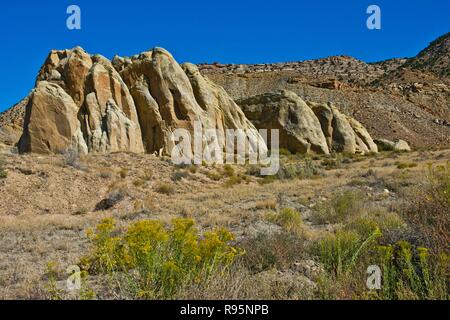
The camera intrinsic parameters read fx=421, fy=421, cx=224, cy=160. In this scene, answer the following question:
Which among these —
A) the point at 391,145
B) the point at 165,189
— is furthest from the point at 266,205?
the point at 391,145

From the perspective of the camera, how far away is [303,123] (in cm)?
3628

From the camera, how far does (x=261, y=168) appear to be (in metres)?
23.4

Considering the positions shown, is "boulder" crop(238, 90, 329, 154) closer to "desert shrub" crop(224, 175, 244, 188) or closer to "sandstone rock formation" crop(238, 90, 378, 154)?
"sandstone rock formation" crop(238, 90, 378, 154)

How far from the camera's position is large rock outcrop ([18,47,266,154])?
2083cm

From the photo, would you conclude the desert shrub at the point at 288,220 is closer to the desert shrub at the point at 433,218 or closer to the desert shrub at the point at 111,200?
the desert shrub at the point at 433,218

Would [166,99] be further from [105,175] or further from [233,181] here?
[105,175]

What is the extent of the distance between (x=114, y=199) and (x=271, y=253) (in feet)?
29.1

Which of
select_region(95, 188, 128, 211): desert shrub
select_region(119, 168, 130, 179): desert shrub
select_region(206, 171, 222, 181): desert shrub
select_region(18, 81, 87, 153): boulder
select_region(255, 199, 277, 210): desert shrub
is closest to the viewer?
select_region(255, 199, 277, 210): desert shrub

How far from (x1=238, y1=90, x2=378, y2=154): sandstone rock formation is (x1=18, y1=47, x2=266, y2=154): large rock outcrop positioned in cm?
587

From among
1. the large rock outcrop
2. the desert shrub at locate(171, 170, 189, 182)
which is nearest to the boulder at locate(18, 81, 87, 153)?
the large rock outcrop

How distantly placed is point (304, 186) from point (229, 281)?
1345 centimetres

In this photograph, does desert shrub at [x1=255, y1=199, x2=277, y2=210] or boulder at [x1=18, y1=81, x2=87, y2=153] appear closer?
desert shrub at [x1=255, y1=199, x2=277, y2=210]

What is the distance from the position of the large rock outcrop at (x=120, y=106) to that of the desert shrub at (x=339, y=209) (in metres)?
13.8

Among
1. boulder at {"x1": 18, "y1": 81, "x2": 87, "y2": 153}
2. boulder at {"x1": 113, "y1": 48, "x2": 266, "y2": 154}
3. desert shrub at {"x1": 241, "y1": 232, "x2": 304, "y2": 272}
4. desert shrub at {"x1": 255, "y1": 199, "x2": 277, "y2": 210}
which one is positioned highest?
boulder at {"x1": 113, "y1": 48, "x2": 266, "y2": 154}
